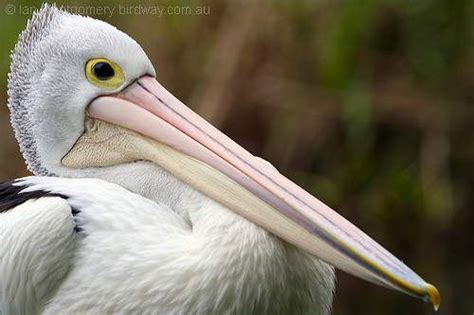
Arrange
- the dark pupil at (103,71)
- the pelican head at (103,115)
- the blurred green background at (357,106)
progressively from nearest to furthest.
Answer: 1. the pelican head at (103,115)
2. the dark pupil at (103,71)
3. the blurred green background at (357,106)

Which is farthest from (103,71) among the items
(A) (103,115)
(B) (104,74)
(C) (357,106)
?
(C) (357,106)

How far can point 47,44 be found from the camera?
11.2 ft

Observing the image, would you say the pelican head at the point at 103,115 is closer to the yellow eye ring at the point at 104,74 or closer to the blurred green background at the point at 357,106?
the yellow eye ring at the point at 104,74

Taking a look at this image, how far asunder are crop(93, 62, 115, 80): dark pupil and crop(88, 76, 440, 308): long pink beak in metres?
0.07

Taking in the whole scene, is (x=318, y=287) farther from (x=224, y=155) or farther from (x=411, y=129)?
(x=411, y=129)

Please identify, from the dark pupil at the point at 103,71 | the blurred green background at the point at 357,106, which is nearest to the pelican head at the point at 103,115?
the dark pupil at the point at 103,71

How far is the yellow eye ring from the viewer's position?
11.0ft

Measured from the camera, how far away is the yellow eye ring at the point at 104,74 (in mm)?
3344

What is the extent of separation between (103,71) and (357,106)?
11.8 feet

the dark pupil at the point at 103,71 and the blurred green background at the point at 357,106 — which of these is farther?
the blurred green background at the point at 357,106

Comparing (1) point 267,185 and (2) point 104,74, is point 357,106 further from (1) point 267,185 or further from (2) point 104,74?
(1) point 267,185

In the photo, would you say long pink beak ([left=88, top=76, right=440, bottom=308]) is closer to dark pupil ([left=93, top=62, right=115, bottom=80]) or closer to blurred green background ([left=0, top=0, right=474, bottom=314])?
dark pupil ([left=93, top=62, right=115, bottom=80])

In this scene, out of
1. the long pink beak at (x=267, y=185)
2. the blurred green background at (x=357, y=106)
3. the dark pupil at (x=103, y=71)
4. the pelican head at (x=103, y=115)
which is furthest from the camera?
the blurred green background at (x=357, y=106)

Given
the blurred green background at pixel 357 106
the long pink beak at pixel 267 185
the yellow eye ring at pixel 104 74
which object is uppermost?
→ the yellow eye ring at pixel 104 74
